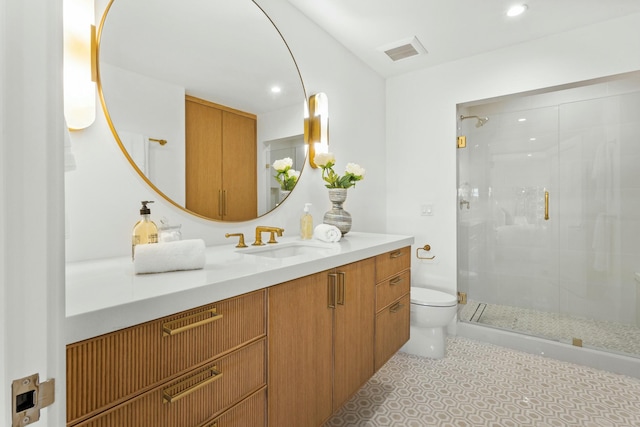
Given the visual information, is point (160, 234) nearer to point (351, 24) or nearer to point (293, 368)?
point (293, 368)

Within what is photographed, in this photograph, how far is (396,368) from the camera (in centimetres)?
217

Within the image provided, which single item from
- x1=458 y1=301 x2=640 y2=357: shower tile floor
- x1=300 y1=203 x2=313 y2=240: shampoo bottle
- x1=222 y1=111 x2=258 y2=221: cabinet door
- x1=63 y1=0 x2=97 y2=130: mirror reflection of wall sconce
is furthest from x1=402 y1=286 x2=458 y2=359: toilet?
x1=63 y1=0 x2=97 y2=130: mirror reflection of wall sconce

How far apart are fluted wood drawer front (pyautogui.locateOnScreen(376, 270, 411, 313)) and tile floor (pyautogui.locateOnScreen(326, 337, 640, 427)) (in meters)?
0.57

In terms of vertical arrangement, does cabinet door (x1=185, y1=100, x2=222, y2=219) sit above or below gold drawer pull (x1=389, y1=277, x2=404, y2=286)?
above

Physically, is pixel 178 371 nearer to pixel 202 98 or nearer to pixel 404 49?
pixel 202 98

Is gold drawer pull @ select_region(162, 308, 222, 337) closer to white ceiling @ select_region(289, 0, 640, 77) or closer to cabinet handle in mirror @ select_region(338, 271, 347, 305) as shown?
cabinet handle in mirror @ select_region(338, 271, 347, 305)

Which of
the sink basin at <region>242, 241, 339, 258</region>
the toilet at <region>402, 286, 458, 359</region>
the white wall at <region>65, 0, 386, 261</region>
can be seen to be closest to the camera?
the white wall at <region>65, 0, 386, 261</region>

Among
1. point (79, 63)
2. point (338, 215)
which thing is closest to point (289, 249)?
point (338, 215)

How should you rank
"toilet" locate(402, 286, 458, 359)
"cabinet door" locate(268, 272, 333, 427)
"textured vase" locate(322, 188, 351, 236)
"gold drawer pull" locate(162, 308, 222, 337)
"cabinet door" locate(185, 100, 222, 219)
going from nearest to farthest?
"gold drawer pull" locate(162, 308, 222, 337)
"cabinet door" locate(268, 272, 333, 427)
"cabinet door" locate(185, 100, 222, 219)
"textured vase" locate(322, 188, 351, 236)
"toilet" locate(402, 286, 458, 359)

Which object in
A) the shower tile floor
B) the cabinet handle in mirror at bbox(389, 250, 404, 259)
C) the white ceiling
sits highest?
the white ceiling

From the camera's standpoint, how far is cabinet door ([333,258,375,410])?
1327 mm

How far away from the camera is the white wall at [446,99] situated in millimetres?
2174

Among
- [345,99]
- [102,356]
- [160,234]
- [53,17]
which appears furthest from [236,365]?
[345,99]

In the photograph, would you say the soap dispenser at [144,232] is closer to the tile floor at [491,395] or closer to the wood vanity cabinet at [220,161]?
the wood vanity cabinet at [220,161]
